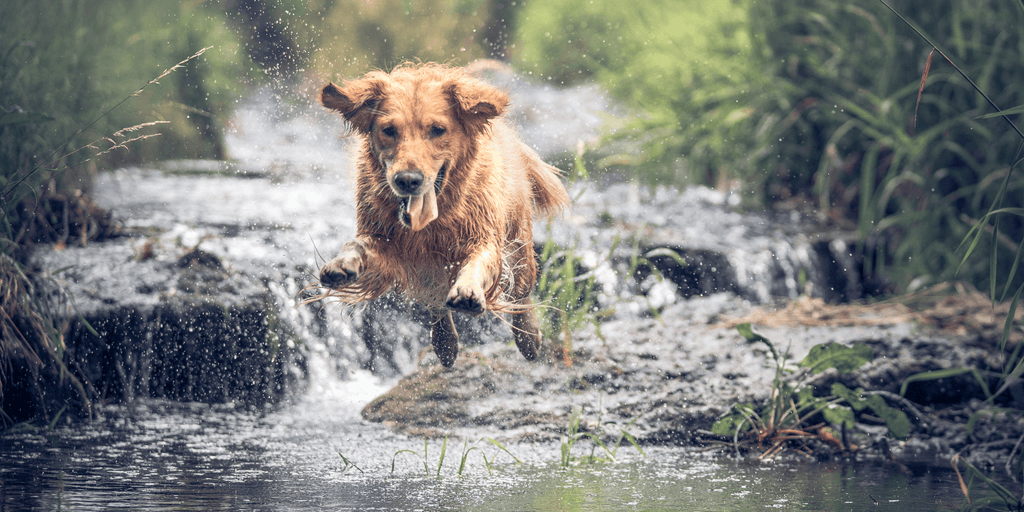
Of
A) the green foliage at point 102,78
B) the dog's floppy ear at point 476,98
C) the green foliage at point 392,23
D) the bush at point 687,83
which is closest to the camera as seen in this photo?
the dog's floppy ear at point 476,98

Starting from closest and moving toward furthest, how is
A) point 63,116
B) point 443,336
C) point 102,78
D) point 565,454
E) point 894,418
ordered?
1. point 565,454
2. point 443,336
3. point 894,418
4. point 63,116
5. point 102,78

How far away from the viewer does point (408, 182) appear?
2.74 m

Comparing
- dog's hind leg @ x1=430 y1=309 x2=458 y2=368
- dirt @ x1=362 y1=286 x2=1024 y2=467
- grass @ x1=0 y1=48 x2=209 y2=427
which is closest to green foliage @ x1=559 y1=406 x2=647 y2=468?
dirt @ x1=362 y1=286 x2=1024 y2=467

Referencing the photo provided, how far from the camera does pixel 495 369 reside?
198 inches

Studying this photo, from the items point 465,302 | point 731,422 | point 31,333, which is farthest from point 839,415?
point 31,333

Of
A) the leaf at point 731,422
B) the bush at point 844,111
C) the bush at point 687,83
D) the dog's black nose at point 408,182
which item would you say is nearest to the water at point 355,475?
the leaf at point 731,422

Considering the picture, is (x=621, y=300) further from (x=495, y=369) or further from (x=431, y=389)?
(x=431, y=389)

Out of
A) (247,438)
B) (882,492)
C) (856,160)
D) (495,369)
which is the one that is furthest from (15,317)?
(856,160)

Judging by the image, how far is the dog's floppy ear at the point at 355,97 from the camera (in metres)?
2.93

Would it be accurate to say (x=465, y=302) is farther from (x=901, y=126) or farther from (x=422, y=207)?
(x=901, y=126)

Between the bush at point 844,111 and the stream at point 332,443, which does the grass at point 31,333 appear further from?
the bush at point 844,111

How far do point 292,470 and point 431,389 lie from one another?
1.39 m

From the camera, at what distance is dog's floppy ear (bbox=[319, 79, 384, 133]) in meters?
2.93

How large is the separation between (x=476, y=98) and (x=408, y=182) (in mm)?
474
